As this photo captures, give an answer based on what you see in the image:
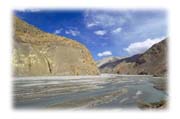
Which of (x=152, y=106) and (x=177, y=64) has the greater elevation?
(x=177, y=64)

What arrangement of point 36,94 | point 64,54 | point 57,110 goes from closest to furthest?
point 57,110, point 36,94, point 64,54
